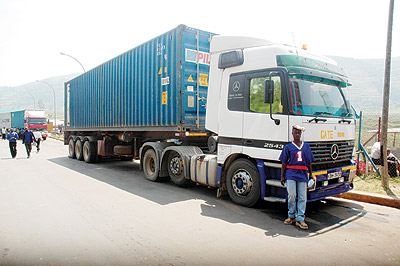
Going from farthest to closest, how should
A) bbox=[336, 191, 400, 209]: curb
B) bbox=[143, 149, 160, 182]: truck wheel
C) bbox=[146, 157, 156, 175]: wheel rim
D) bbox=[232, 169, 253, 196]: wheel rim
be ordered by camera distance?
1. bbox=[146, 157, 156, 175]: wheel rim
2. bbox=[143, 149, 160, 182]: truck wheel
3. bbox=[336, 191, 400, 209]: curb
4. bbox=[232, 169, 253, 196]: wheel rim

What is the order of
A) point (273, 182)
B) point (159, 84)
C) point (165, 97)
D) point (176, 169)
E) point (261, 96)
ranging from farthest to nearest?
1. point (159, 84)
2. point (165, 97)
3. point (176, 169)
4. point (261, 96)
5. point (273, 182)

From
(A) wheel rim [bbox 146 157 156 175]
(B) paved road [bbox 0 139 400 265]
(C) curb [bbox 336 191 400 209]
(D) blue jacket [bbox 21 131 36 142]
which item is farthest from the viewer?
(D) blue jacket [bbox 21 131 36 142]

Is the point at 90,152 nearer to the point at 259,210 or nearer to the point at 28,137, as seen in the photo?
the point at 28,137

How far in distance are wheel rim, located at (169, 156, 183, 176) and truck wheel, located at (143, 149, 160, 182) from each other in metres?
0.63

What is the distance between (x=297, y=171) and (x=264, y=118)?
1.18 metres

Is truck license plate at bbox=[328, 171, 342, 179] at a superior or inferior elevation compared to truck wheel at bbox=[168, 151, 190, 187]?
superior

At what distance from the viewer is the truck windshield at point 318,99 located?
5090 millimetres

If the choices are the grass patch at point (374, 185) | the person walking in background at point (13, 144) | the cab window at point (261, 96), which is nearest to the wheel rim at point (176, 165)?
the cab window at point (261, 96)

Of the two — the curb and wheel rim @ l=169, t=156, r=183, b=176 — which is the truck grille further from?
wheel rim @ l=169, t=156, r=183, b=176

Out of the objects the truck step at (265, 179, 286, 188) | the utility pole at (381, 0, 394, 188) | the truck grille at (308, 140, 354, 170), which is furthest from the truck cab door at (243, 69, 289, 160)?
the utility pole at (381, 0, 394, 188)

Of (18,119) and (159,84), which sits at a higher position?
(159,84)

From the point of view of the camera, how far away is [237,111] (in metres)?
5.89

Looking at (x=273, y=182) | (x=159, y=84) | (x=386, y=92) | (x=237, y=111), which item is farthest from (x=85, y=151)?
(x=386, y=92)

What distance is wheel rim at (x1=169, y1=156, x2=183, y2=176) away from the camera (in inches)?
299
